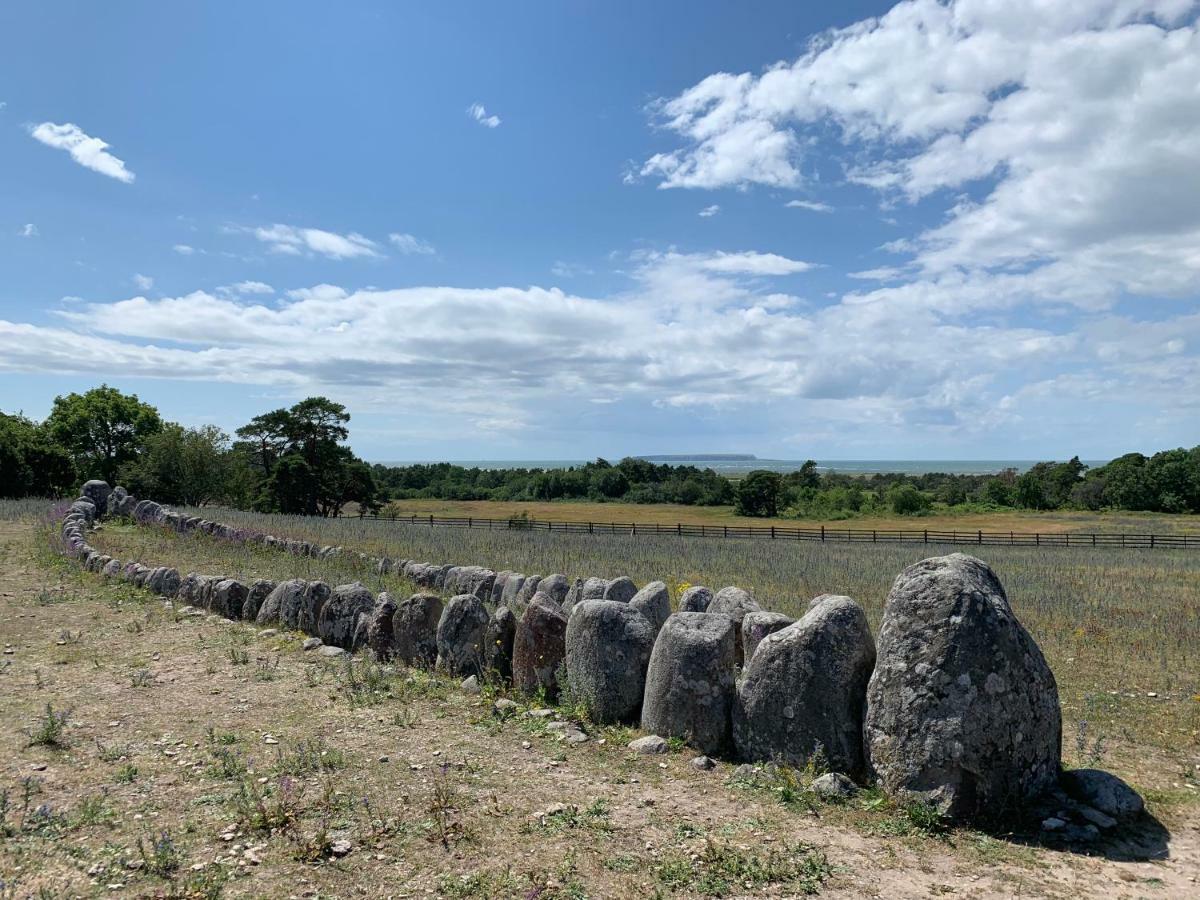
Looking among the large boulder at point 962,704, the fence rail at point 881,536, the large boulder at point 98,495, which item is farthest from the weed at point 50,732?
the fence rail at point 881,536

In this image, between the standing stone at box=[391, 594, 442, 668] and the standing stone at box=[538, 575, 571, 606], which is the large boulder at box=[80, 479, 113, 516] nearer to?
the standing stone at box=[391, 594, 442, 668]

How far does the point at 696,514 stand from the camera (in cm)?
8306

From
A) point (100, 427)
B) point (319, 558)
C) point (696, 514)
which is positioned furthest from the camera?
point (696, 514)

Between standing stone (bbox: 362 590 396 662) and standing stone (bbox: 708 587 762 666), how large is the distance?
426 cm

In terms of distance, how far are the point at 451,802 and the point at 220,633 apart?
24.2 feet

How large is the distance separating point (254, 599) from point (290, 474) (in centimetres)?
4372

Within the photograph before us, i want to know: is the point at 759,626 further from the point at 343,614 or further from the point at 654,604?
the point at 343,614

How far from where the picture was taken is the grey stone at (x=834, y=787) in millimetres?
5809

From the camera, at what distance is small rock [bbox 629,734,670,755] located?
22.4 feet

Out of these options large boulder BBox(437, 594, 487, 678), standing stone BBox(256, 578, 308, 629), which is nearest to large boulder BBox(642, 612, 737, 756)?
large boulder BBox(437, 594, 487, 678)

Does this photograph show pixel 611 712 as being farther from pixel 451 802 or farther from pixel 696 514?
pixel 696 514

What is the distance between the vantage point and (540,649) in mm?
8422

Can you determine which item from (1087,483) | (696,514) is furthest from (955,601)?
(1087,483)

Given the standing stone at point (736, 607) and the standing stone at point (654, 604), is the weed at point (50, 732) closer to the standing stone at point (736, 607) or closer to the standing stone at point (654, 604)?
the standing stone at point (654, 604)
